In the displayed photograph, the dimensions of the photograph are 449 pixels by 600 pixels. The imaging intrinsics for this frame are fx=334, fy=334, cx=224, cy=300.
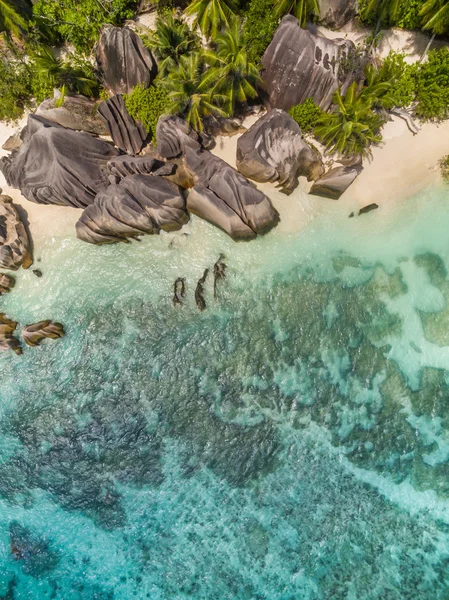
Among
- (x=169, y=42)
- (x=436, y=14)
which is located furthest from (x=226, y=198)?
(x=436, y=14)

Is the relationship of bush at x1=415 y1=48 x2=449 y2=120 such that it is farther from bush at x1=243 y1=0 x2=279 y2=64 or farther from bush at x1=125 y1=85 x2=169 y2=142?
bush at x1=125 y1=85 x2=169 y2=142

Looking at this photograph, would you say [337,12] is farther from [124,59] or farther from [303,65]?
[124,59]

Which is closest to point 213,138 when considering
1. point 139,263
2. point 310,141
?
point 310,141

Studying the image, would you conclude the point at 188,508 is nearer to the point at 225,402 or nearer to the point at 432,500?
the point at 225,402

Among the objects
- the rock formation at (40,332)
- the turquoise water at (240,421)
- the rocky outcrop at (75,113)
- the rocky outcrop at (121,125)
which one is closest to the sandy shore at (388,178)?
the turquoise water at (240,421)

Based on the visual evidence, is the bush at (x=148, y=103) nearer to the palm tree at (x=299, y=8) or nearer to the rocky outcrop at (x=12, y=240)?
the palm tree at (x=299, y=8)

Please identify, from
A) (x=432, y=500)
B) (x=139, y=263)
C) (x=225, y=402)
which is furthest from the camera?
(x=139, y=263)
